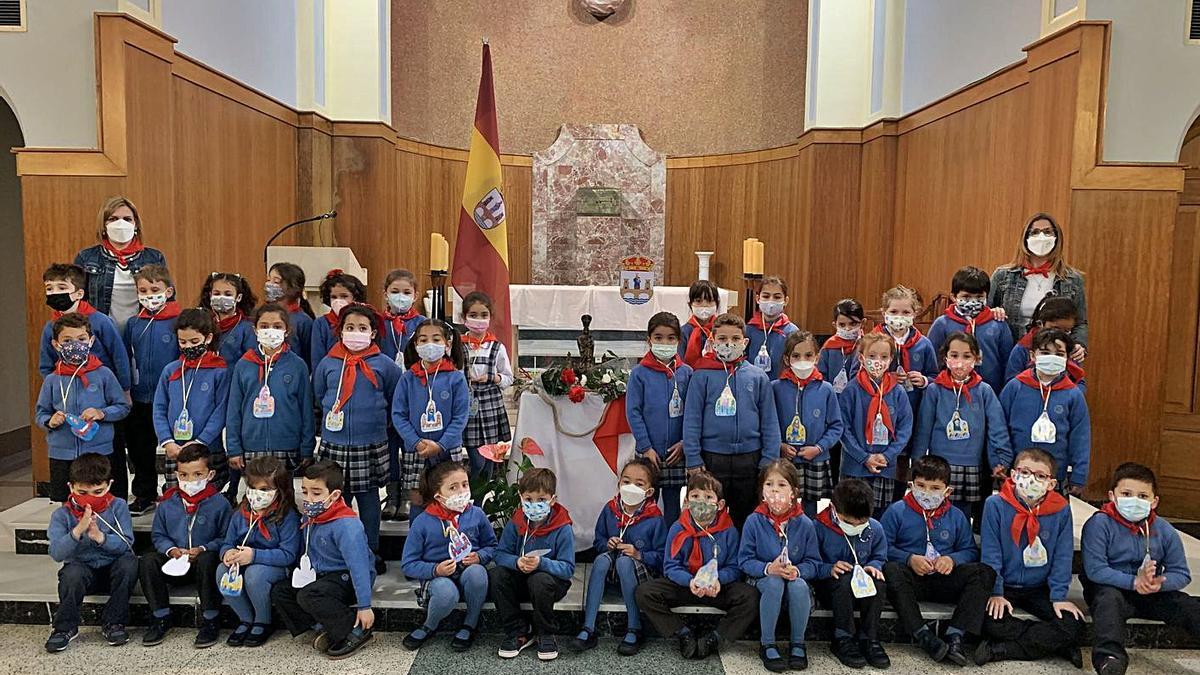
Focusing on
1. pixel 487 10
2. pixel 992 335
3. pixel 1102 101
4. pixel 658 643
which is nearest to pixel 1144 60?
pixel 1102 101

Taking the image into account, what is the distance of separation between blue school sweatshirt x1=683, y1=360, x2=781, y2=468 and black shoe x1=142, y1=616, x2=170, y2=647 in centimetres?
269

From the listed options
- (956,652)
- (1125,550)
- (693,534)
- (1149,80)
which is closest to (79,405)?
(693,534)

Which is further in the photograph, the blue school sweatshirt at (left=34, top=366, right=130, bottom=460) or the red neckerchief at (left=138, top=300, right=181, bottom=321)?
the red neckerchief at (left=138, top=300, right=181, bottom=321)

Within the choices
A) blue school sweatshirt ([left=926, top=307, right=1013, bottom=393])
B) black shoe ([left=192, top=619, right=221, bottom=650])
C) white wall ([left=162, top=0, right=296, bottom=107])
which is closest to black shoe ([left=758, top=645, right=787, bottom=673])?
blue school sweatshirt ([left=926, top=307, right=1013, bottom=393])

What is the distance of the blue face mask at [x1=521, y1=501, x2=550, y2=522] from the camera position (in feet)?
12.9

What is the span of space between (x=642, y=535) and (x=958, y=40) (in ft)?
18.8

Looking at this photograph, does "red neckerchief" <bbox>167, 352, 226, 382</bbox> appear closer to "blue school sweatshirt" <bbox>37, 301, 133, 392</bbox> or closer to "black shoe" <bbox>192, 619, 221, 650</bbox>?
"blue school sweatshirt" <bbox>37, 301, 133, 392</bbox>

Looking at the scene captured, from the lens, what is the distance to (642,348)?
8.62 meters

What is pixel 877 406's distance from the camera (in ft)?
14.0

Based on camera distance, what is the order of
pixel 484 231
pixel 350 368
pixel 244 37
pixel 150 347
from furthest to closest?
pixel 244 37, pixel 484 231, pixel 150 347, pixel 350 368

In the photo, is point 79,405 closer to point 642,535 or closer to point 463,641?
point 463,641

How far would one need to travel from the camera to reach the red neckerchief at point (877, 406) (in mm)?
4258

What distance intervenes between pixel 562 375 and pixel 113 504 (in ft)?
7.71

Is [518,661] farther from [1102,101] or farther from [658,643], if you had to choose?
[1102,101]
